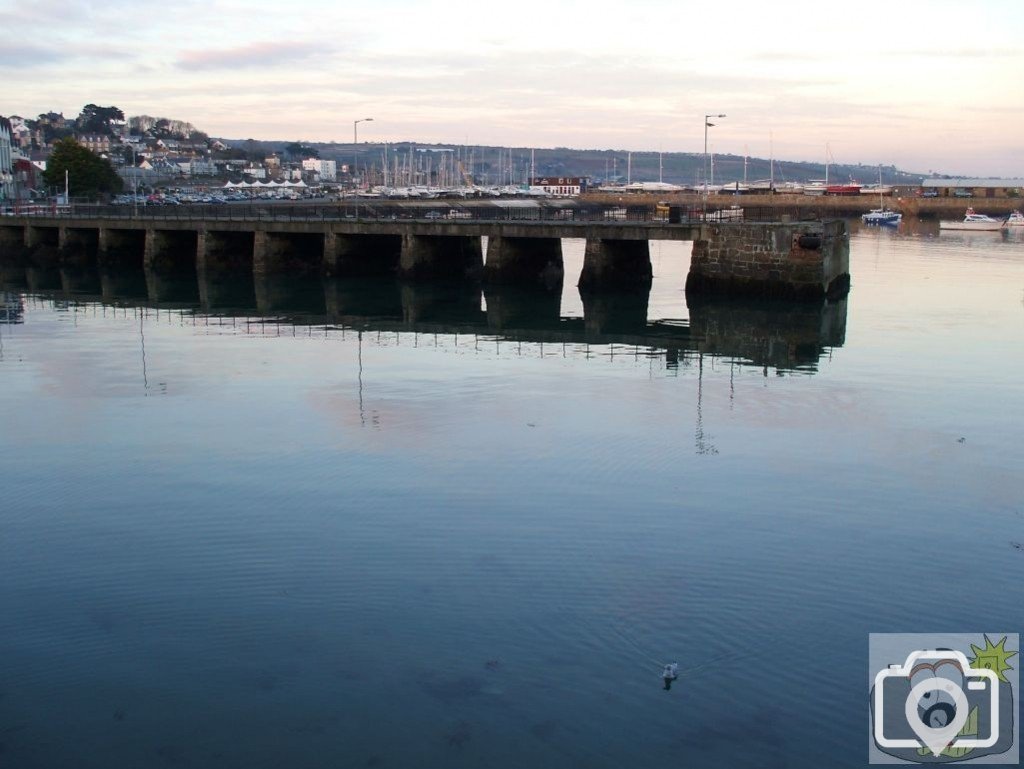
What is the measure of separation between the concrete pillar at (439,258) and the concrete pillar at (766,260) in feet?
48.4

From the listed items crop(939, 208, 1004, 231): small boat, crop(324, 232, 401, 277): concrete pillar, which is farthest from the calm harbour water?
crop(939, 208, 1004, 231): small boat

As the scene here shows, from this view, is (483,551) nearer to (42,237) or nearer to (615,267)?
(615,267)

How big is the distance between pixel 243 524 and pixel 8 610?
4207 millimetres

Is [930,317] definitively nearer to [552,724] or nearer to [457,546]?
[457,546]

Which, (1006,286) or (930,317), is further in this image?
(1006,286)

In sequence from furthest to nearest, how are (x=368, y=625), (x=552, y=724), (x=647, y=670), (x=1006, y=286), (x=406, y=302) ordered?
(x=1006, y=286) → (x=406, y=302) → (x=368, y=625) → (x=647, y=670) → (x=552, y=724)

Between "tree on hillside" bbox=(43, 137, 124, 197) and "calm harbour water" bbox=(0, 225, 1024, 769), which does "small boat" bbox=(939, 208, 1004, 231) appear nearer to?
"tree on hillside" bbox=(43, 137, 124, 197)

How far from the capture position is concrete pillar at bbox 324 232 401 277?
60188 mm

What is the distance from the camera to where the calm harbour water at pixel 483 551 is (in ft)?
41.8

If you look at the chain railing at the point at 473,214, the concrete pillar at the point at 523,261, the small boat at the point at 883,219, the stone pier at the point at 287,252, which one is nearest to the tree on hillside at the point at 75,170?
the chain railing at the point at 473,214

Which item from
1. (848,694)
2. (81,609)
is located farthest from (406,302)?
(848,694)

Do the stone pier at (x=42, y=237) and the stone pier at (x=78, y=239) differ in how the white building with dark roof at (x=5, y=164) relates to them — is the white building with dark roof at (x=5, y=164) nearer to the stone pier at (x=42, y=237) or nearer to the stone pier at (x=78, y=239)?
the stone pier at (x=42, y=237)

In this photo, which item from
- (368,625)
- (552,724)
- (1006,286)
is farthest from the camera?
(1006,286)

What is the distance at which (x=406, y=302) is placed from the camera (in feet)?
167
